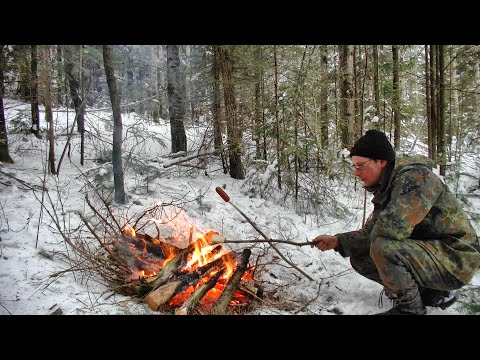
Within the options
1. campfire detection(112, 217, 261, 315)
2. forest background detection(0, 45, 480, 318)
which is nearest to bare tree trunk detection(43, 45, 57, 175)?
forest background detection(0, 45, 480, 318)

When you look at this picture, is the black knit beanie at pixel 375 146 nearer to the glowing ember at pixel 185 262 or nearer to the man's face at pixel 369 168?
the man's face at pixel 369 168

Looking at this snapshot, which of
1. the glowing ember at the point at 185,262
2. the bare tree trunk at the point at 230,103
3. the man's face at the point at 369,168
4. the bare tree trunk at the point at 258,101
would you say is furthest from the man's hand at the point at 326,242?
the bare tree trunk at the point at 230,103

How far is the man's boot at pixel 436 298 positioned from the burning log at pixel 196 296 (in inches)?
82.2

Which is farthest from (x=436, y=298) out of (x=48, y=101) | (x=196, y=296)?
(x=48, y=101)

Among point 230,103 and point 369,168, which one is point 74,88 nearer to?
point 230,103

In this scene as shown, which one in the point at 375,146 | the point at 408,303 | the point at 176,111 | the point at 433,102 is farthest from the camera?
the point at 176,111

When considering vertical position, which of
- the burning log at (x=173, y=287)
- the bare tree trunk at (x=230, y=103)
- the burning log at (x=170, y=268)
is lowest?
the burning log at (x=173, y=287)

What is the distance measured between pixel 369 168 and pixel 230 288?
1.88m

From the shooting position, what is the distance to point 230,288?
346cm

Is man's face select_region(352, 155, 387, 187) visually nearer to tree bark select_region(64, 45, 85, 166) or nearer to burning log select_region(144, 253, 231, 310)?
burning log select_region(144, 253, 231, 310)

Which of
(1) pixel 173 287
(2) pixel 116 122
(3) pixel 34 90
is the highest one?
(3) pixel 34 90

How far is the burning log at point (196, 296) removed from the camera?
3.04 m

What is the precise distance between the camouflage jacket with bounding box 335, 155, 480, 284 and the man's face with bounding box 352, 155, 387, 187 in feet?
0.41
